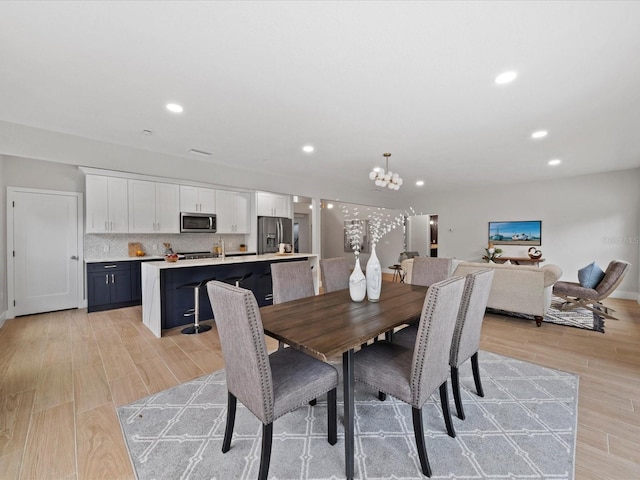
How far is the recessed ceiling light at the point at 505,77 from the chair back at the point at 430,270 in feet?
5.58

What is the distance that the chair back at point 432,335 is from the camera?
139 centimetres

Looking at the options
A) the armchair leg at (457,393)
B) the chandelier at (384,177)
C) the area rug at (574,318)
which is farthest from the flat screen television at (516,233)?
the armchair leg at (457,393)

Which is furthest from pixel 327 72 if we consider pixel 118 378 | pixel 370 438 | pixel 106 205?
pixel 106 205

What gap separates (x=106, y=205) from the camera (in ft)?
14.3

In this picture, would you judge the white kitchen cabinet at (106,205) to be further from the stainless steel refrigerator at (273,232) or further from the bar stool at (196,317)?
the stainless steel refrigerator at (273,232)

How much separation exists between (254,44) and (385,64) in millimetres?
968

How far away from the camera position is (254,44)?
1.87m

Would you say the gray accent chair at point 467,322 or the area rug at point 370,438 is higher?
the gray accent chair at point 467,322

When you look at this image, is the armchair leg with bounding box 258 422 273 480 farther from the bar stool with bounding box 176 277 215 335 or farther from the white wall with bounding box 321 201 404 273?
the white wall with bounding box 321 201 404 273

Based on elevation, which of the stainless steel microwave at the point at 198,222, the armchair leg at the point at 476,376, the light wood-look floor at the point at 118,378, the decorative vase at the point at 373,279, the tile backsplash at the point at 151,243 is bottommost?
the light wood-look floor at the point at 118,378

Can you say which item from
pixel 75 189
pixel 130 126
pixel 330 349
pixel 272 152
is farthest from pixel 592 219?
pixel 75 189

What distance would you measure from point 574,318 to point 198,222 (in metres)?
6.39

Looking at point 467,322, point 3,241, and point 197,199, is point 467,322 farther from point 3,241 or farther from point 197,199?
point 3,241

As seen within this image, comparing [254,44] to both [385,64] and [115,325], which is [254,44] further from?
[115,325]
